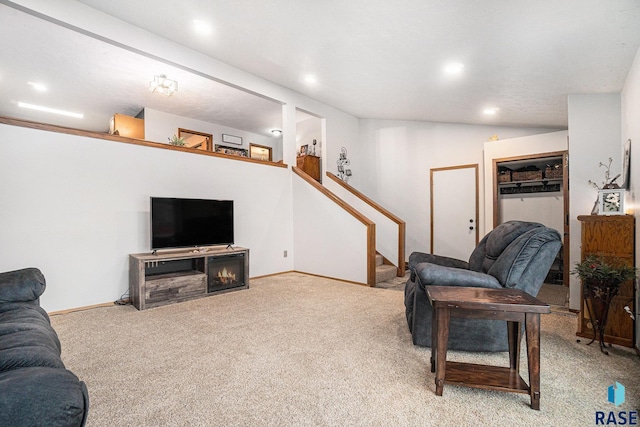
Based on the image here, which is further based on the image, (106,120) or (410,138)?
(106,120)

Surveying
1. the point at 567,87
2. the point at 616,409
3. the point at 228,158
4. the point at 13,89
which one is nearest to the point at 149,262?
the point at 228,158

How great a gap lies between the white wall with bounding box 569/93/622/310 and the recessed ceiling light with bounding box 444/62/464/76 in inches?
50.2

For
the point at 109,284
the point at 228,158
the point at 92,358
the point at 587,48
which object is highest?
the point at 587,48

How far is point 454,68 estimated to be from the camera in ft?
10.7

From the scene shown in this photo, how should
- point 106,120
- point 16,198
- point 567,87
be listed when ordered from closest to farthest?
point 16,198
point 567,87
point 106,120

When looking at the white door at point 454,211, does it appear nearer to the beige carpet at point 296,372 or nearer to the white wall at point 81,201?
the beige carpet at point 296,372

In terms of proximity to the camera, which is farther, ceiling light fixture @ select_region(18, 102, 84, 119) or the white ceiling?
ceiling light fixture @ select_region(18, 102, 84, 119)

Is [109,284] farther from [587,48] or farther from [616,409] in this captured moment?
[587,48]

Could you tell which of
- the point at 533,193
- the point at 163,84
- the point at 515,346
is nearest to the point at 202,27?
the point at 163,84

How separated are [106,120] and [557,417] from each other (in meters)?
8.61

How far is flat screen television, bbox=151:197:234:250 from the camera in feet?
12.0

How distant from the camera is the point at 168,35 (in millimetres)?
3766

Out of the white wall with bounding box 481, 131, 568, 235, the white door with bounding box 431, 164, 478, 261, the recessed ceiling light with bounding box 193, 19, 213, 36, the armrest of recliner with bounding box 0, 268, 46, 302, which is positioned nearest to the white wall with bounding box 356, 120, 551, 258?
the white door with bounding box 431, 164, 478, 261
